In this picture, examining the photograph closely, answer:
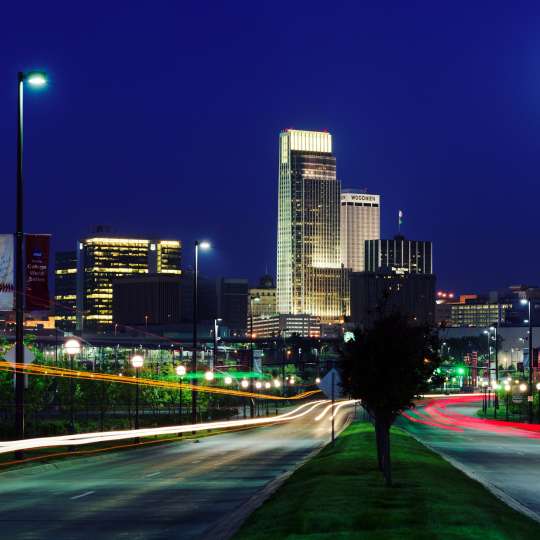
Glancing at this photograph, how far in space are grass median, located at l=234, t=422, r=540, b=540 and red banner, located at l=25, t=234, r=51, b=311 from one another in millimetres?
11619

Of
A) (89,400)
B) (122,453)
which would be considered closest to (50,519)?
(122,453)

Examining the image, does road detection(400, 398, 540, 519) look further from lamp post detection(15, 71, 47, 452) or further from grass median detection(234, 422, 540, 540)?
lamp post detection(15, 71, 47, 452)

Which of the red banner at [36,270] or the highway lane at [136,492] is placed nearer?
the highway lane at [136,492]

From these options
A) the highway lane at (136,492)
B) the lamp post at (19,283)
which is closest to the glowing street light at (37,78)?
the lamp post at (19,283)

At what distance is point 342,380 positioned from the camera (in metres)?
28.7

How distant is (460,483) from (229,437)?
40.7 meters

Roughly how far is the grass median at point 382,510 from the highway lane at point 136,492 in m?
1.41

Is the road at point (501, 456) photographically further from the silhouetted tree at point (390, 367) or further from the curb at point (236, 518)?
the curb at point (236, 518)

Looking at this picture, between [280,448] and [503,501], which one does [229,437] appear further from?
[503,501]

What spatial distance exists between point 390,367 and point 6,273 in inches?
678

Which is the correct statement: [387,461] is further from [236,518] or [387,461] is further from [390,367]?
[236,518]

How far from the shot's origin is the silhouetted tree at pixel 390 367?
27.0 meters

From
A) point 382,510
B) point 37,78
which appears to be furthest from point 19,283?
point 382,510

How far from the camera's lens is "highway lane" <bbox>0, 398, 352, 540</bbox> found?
21344 mm
